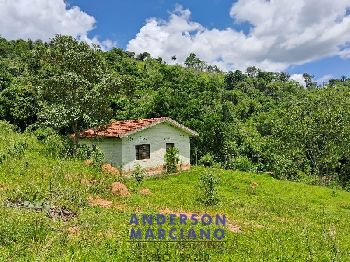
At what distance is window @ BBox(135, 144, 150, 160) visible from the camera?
96.0ft

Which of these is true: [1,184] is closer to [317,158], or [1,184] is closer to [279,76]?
[317,158]

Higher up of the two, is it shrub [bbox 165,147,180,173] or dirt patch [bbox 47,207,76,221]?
shrub [bbox 165,147,180,173]

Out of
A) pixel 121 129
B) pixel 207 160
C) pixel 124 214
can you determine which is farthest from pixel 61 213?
pixel 207 160

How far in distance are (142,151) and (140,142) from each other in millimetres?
724

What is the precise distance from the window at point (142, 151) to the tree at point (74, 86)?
3350 mm

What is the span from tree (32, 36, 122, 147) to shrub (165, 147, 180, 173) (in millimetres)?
5533

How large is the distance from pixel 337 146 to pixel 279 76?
3226 inches

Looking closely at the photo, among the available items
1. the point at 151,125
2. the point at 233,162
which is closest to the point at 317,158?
the point at 233,162

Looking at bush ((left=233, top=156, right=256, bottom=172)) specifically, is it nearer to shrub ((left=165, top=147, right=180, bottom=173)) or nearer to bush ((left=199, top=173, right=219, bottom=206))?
shrub ((left=165, top=147, right=180, bottom=173))

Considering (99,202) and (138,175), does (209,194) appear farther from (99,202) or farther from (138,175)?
(138,175)

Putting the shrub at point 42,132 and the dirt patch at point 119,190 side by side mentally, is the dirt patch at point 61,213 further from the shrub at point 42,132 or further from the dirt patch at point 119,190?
the shrub at point 42,132

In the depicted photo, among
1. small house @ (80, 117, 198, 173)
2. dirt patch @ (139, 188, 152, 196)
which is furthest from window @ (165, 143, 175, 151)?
dirt patch @ (139, 188, 152, 196)

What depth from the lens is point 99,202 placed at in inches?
690

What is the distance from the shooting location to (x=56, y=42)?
→ 2906cm
